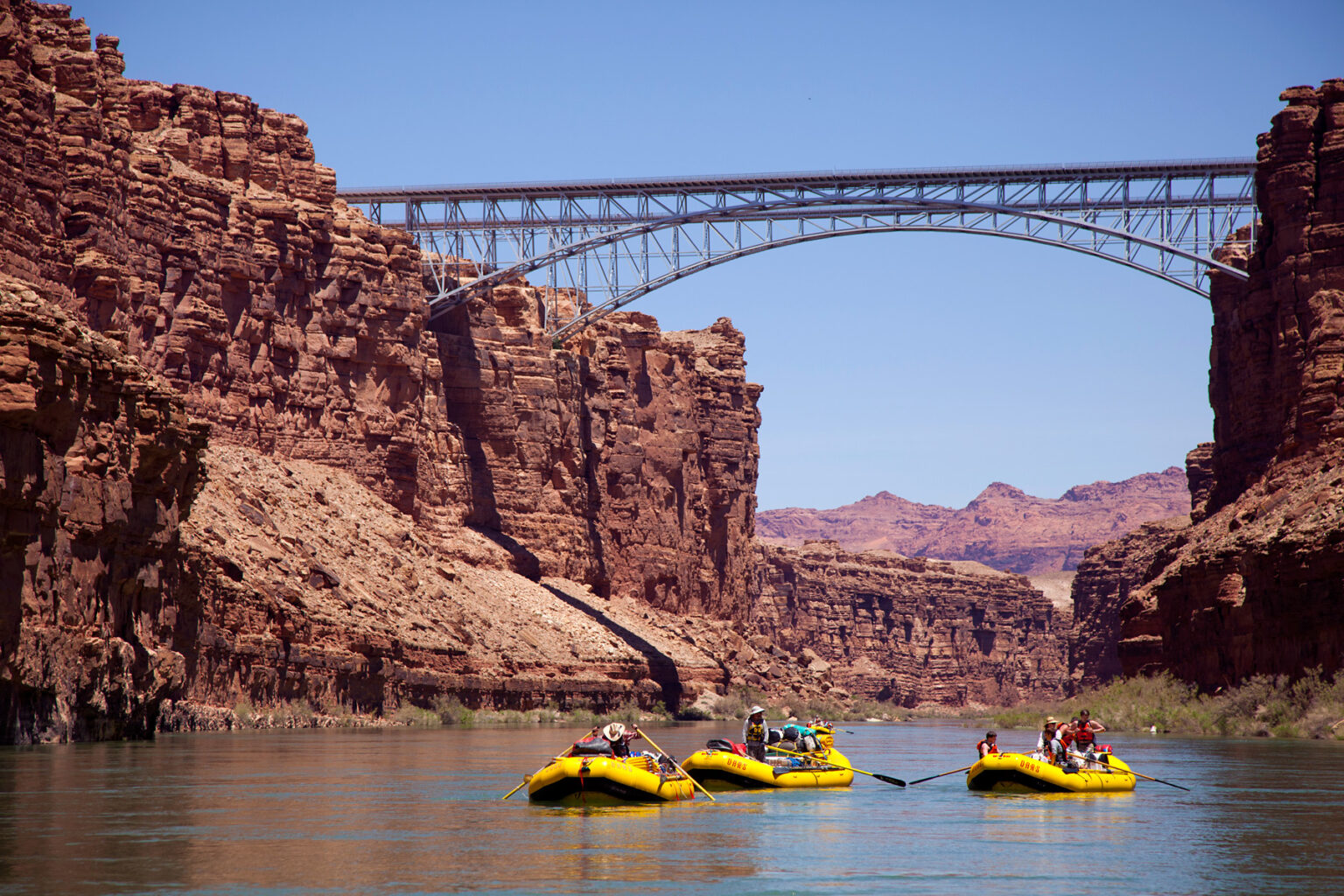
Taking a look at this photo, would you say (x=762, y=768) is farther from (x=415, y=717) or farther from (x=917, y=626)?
(x=917, y=626)

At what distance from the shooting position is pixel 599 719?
6419cm

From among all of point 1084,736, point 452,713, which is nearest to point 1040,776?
point 1084,736

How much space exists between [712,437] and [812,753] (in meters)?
66.3

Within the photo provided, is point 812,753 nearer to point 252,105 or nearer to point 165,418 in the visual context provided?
point 165,418

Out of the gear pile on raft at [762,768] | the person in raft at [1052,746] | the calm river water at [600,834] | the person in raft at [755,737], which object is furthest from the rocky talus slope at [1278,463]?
the person in raft at [755,737]

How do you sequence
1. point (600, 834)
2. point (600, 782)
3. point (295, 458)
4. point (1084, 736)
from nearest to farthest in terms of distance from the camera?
1. point (600, 834)
2. point (600, 782)
3. point (1084, 736)
4. point (295, 458)

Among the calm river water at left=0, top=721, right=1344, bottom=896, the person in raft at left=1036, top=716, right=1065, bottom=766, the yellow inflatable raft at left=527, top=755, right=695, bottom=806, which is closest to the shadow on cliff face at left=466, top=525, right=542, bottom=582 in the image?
the calm river water at left=0, top=721, right=1344, bottom=896

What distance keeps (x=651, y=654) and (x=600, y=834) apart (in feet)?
169

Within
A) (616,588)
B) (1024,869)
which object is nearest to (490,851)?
(1024,869)

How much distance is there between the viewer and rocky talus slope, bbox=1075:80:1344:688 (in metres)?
46.1

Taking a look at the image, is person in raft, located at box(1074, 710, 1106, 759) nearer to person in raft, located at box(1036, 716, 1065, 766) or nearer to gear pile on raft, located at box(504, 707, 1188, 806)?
gear pile on raft, located at box(504, 707, 1188, 806)

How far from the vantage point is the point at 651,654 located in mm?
74125

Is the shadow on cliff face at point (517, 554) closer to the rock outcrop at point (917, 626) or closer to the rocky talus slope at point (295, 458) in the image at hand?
the rocky talus slope at point (295, 458)

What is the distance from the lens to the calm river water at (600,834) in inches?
738
